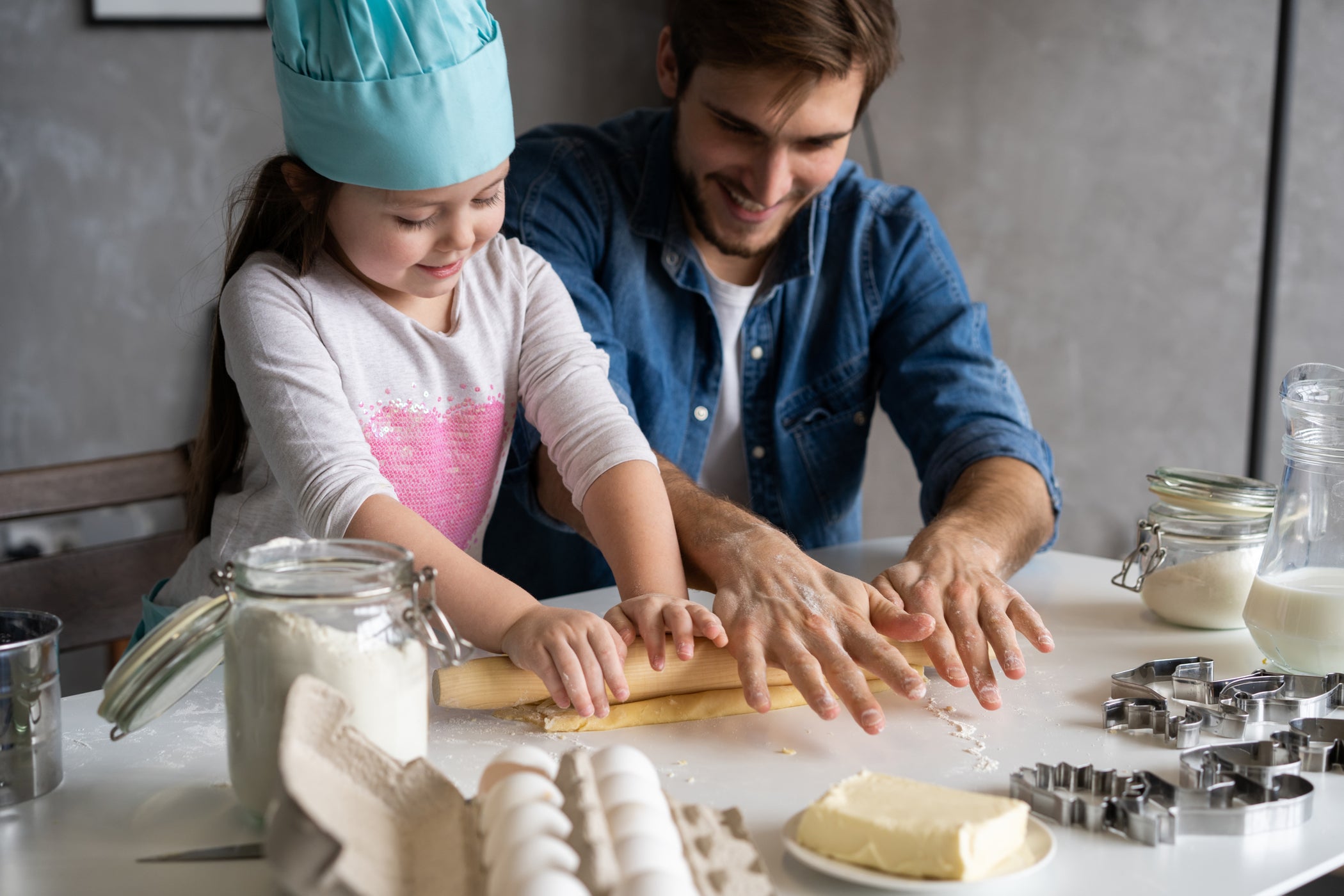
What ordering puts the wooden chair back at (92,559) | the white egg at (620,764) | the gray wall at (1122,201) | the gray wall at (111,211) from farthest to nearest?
the gray wall at (1122,201) < the gray wall at (111,211) < the wooden chair back at (92,559) < the white egg at (620,764)

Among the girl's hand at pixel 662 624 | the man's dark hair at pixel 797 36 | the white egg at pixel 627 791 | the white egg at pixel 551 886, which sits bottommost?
the girl's hand at pixel 662 624

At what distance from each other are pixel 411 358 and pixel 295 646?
60 cm

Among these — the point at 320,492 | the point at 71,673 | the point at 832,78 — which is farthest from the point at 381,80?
the point at 71,673

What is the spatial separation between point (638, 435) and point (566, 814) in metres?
0.67

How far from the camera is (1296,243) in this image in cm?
263

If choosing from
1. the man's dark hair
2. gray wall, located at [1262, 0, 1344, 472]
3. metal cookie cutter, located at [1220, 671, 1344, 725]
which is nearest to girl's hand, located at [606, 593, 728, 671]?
metal cookie cutter, located at [1220, 671, 1344, 725]

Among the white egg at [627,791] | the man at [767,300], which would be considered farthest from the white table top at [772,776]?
the man at [767,300]

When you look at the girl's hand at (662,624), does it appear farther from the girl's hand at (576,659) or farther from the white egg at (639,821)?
the white egg at (639,821)

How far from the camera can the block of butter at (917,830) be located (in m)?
0.64

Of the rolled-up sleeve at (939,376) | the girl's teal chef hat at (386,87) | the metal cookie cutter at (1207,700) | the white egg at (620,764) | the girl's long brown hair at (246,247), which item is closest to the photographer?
the white egg at (620,764)

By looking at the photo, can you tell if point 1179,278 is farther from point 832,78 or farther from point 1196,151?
point 832,78

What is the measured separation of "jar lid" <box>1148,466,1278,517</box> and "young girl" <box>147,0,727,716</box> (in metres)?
0.50

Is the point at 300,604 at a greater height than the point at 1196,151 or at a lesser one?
lesser

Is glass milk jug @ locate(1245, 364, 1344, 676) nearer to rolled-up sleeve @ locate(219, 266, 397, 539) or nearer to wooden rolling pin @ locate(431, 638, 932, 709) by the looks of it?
wooden rolling pin @ locate(431, 638, 932, 709)
